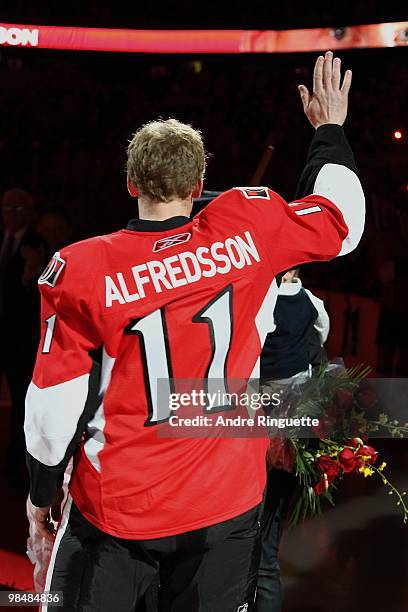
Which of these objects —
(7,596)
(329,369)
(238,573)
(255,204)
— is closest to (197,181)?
(255,204)

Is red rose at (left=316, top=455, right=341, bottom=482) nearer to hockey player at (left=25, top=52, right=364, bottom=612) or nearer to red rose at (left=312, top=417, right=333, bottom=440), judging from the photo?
red rose at (left=312, top=417, right=333, bottom=440)

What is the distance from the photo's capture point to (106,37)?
6.86m

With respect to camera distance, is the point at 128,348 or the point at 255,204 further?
the point at 255,204

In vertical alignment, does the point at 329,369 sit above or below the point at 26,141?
below

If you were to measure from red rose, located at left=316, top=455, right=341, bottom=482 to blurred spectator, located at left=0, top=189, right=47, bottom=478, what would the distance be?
86.3 inches

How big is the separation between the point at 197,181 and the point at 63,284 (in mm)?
359

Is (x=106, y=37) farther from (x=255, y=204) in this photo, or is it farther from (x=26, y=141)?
(x=255, y=204)

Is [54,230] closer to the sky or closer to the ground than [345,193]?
closer to the ground

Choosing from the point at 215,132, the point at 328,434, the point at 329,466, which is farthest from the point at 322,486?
the point at 215,132

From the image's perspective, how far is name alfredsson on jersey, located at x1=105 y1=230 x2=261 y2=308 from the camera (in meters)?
1.58

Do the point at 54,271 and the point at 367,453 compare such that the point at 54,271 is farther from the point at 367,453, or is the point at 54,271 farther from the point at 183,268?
the point at 367,453

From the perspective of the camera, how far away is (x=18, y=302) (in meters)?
4.30

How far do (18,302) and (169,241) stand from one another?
2820 millimetres

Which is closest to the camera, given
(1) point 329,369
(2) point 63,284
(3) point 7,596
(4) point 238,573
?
(2) point 63,284
